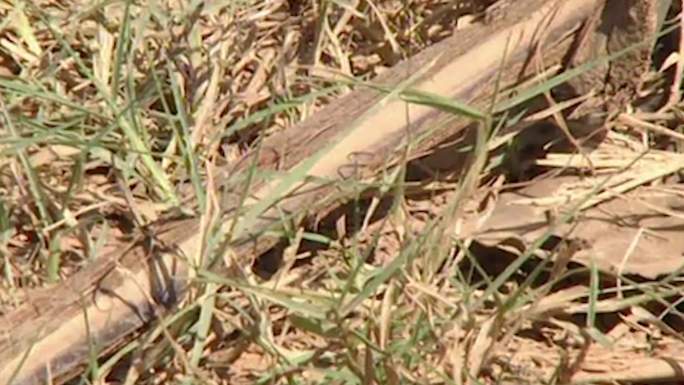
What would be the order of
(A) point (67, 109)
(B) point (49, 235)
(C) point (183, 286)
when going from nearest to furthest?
(C) point (183, 286)
(B) point (49, 235)
(A) point (67, 109)

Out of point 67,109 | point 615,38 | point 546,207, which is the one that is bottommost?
point 546,207

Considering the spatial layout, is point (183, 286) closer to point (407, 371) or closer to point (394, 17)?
point (407, 371)

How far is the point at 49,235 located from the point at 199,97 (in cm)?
32

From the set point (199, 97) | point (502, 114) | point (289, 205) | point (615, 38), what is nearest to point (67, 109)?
point (199, 97)

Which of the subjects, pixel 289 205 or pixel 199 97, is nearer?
pixel 289 205

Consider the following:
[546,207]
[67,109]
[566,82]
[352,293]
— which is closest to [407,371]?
[352,293]

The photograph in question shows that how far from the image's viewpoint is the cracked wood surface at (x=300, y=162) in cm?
175

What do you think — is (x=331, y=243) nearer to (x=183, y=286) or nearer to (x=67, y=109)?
(x=183, y=286)

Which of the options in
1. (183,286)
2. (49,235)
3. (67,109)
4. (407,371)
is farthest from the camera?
(67,109)

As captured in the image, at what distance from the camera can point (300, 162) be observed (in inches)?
73.7

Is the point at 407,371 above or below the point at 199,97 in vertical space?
below

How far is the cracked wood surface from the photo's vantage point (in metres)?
1.75

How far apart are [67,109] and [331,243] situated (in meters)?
0.44

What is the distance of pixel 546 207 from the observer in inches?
77.9
